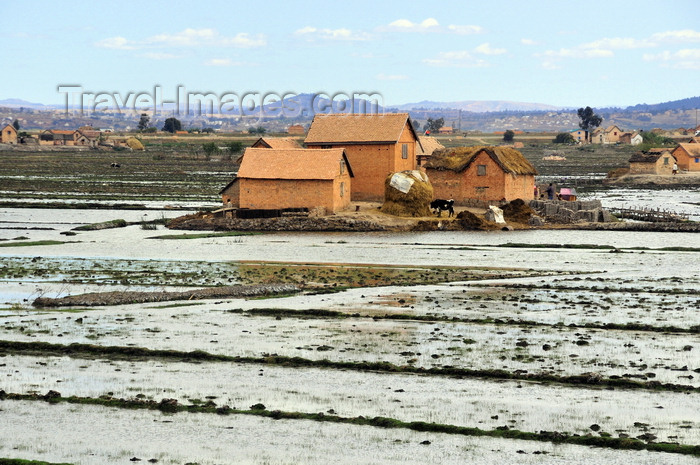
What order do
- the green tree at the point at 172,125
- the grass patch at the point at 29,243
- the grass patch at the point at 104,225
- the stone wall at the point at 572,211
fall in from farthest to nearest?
1. the green tree at the point at 172,125
2. the stone wall at the point at 572,211
3. the grass patch at the point at 104,225
4. the grass patch at the point at 29,243

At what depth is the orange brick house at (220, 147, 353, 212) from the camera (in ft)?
148

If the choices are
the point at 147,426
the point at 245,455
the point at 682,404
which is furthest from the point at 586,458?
the point at 147,426

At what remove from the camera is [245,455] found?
558 inches

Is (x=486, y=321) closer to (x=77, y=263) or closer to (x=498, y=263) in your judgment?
(x=498, y=263)

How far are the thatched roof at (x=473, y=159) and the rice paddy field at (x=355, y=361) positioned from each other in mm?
14787

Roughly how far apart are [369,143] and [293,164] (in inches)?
210

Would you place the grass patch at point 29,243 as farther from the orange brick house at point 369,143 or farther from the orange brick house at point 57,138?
the orange brick house at point 57,138

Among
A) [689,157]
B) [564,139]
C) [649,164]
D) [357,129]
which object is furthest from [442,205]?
[564,139]

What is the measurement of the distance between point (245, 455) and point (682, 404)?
7610mm

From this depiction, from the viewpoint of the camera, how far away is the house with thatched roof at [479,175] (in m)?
49.0

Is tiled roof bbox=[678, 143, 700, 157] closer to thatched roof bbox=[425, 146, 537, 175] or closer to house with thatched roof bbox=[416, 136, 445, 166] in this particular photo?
house with thatched roof bbox=[416, 136, 445, 166]

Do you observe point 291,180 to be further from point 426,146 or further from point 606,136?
point 606,136

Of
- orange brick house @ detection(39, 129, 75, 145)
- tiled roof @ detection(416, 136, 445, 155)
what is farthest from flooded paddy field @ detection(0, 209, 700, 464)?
orange brick house @ detection(39, 129, 75, 145)

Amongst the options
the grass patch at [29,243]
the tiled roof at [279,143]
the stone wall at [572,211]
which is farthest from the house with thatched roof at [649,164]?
the grass patch at [29,243]
